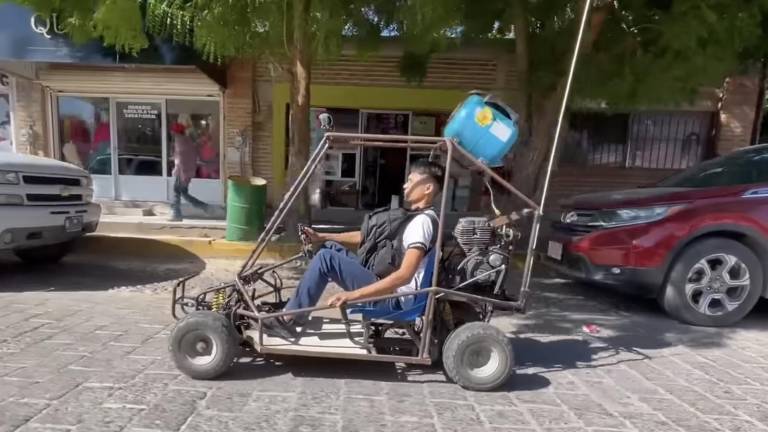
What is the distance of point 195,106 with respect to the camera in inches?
426

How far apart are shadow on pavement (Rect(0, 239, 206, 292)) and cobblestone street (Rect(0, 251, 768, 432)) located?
0.67 m

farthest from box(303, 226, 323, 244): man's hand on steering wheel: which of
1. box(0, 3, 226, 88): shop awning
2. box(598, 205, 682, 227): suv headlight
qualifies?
box(0, 3, 226, 88): shop awning

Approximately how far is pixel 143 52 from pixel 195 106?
2.27 m

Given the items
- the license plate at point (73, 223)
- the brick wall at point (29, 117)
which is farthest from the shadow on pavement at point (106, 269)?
the brick wall at point (29, 117)

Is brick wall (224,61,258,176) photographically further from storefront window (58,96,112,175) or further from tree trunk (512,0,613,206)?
tree trunk (512,0,613,206)

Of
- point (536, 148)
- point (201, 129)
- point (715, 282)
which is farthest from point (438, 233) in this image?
point (201, 129)

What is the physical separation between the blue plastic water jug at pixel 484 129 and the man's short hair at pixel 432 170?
240 millimetres

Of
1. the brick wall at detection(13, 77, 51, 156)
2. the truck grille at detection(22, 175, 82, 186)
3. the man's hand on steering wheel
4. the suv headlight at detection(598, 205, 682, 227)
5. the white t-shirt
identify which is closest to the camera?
the white t-shirt

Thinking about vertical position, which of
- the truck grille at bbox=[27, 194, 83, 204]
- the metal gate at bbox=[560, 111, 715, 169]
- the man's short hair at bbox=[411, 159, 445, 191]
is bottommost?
the truck grille at bbox=[27, 194, 83, 204]

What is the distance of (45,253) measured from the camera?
21.6ft

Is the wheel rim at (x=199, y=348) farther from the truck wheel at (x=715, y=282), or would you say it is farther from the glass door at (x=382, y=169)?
the glass door at (x=382, y=169)

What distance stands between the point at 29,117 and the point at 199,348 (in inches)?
384

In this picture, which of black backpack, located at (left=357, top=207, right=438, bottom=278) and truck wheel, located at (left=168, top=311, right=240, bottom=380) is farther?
black backpack, located at (left=357, top=207, right=438, bottom=278)

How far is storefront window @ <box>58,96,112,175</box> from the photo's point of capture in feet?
36.0
